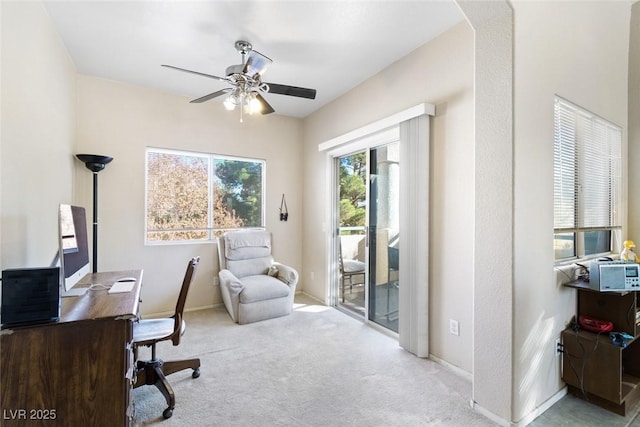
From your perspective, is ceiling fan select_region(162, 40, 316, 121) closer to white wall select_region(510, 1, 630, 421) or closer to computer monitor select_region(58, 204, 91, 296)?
computer monitor select_region(58, 204, 91, 296)

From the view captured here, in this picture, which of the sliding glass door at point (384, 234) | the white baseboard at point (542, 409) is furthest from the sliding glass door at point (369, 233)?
the white baseboard at point (542, 409)

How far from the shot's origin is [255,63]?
7.54 feet

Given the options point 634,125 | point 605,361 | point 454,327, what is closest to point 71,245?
point 454,327

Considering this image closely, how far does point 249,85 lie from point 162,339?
6.86ft

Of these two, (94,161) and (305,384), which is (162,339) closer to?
(305,384)

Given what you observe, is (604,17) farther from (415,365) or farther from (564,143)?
(415,365)

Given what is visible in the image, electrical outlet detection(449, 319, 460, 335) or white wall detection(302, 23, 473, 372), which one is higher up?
white wall detection(302, 23, 473, 372)

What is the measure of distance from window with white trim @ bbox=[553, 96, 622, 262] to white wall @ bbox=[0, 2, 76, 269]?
3.42 m

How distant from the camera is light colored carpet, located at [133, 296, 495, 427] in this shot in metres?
1.85

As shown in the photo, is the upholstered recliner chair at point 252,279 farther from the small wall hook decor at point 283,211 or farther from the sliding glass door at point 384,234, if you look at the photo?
the sliding glass door at point 384,234

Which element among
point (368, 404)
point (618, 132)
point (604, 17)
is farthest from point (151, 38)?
point (618, 132)

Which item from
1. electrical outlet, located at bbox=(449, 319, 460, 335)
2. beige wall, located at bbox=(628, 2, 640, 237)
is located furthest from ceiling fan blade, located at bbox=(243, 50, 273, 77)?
beige wall, located at bbox=(628, 2, 640, 237)

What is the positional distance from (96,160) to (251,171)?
1.89 m

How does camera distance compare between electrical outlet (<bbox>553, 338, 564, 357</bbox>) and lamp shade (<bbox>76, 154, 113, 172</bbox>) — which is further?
lamp shade (<bbox>76, 154, 113, 172</bbox>)
